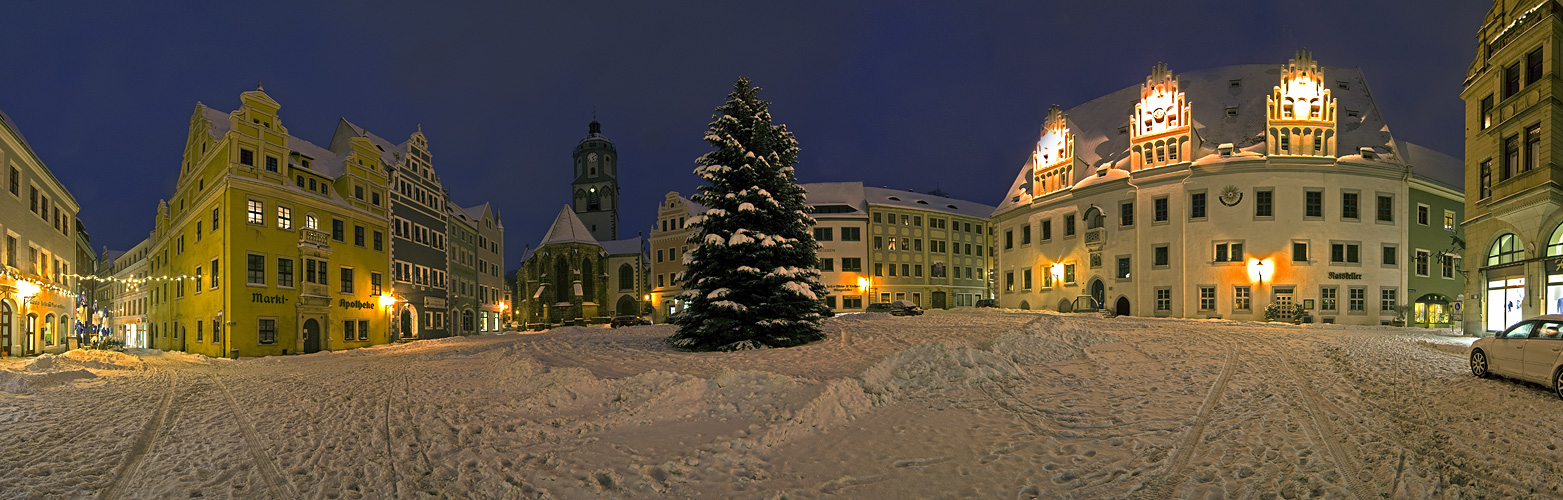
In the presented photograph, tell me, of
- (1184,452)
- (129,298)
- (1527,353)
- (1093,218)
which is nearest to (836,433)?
(1184,452)

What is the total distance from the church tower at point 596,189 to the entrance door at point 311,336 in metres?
61.7

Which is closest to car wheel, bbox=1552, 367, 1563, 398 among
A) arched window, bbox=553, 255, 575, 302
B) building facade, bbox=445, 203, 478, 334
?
building facade, bbox=445, 203, 478, 334

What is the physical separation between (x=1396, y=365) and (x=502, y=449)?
19.0 m

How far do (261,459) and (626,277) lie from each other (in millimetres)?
72578

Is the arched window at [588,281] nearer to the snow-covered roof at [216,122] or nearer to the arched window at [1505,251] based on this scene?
the snow-covered roof at [216,122]

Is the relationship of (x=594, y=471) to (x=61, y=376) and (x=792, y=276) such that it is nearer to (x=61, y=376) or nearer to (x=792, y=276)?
(x=792, y=276)

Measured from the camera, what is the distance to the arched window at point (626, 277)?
7900 cm

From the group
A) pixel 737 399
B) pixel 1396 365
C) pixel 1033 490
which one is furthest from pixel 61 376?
pixel 1396 365

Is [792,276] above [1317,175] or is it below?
below

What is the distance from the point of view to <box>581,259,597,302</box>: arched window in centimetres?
7044

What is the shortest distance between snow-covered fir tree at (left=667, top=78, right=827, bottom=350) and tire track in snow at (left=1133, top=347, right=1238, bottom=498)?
10862mm

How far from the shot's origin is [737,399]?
10.4 meters

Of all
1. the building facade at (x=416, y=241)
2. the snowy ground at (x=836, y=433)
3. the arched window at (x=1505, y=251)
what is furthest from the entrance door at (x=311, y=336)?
the arched window at (x=1505, y=251)

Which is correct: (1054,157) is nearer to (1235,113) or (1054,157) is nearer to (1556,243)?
(1235,113)
